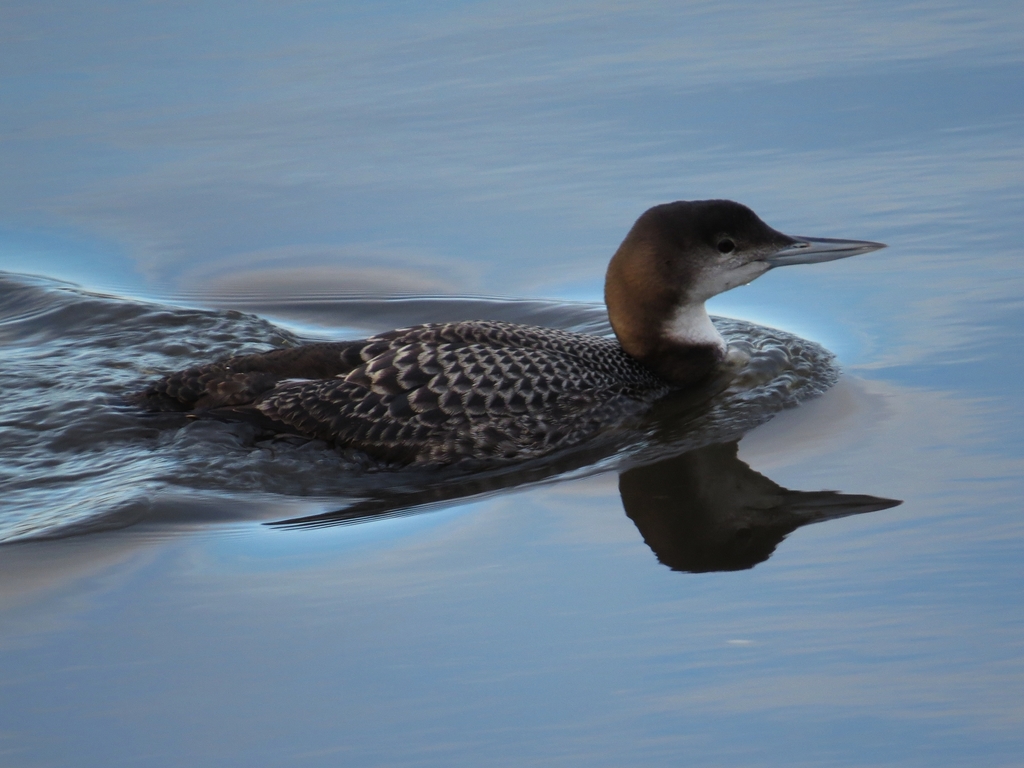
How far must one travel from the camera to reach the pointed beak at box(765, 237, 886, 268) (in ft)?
→ 18.8

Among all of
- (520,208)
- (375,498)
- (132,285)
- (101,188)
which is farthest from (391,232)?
(375,498)

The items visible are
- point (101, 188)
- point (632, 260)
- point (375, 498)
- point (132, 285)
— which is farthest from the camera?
point (101, 188)

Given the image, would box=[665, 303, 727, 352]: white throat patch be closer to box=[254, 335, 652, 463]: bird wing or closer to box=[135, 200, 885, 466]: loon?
box=[135, 200, 885, 466]: loon

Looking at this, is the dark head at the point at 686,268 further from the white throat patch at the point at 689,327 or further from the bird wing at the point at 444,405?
the bird wing at the point at 444,405

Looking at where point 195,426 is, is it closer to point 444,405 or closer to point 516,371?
point 444,405

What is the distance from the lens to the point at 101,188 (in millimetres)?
8172

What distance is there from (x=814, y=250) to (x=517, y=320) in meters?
1.52

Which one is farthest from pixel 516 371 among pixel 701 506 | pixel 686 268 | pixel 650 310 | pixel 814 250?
pixel 814 250

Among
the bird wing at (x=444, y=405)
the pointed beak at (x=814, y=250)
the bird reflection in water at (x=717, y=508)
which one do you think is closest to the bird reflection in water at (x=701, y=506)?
the bird reflection in water at (x=717, y=508)

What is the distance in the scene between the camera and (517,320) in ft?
21.9

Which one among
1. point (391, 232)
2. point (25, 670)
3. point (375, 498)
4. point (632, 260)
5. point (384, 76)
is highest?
point (384, 76)

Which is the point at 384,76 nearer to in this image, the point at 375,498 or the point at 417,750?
the point at 375,498

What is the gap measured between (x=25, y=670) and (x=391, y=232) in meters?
3.95

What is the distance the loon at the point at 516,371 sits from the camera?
208 inches
